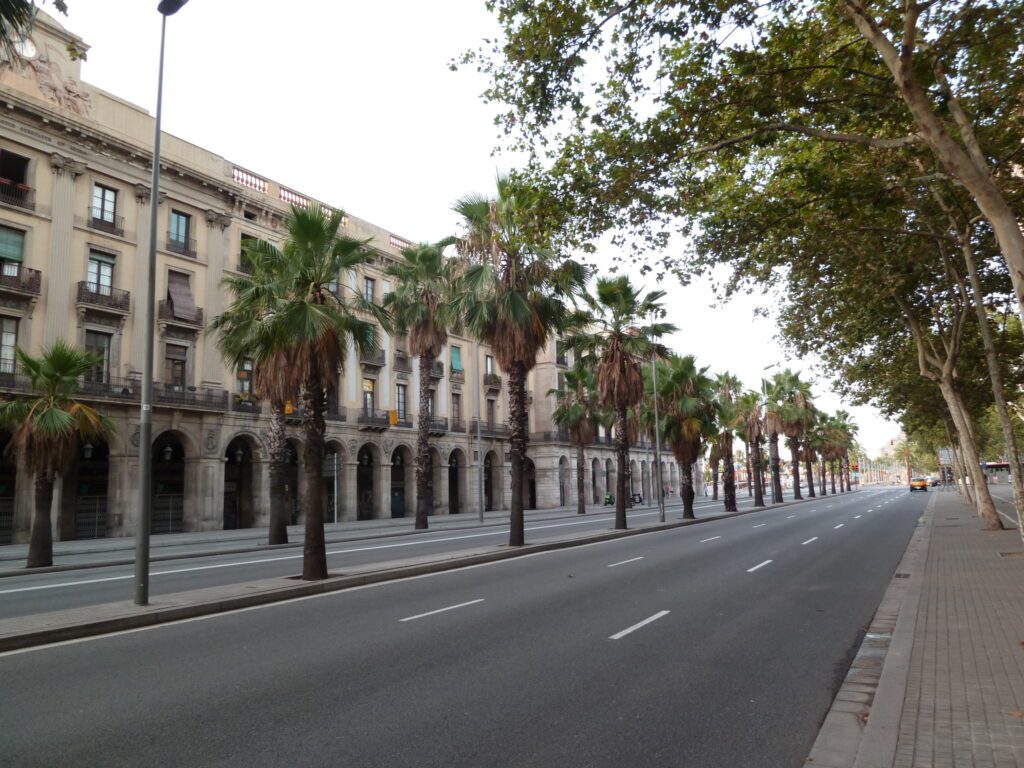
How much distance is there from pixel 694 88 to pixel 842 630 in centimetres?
816

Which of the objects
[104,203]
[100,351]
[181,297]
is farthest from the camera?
[181,297]

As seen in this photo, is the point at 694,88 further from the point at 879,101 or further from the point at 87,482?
the point at 87,482

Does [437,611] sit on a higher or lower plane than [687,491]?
lower

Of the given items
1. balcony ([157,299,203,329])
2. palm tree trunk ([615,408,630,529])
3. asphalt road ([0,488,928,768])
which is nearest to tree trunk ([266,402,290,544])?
balcony ([157,299,203,329])

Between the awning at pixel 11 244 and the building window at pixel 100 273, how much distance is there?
2636 mm

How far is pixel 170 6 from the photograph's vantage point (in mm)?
10469

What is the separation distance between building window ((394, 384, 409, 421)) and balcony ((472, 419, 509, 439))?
731cm

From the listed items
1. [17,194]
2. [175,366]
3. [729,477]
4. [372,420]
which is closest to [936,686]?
[175,366]

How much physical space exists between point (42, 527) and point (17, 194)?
17.8m

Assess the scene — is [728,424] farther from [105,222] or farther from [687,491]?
[105,222]

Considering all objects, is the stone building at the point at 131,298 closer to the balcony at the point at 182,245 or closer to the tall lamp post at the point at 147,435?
the balcony at the point at 182,245

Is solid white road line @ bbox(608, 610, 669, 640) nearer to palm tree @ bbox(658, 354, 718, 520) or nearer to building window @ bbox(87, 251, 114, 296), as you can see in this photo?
palm tree @ bbox(658, 354, 718, 520)

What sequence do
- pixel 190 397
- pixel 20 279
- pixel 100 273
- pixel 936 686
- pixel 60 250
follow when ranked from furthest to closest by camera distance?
pixel 190 397 < pixel 100 273 < pixel 60 250 < pixel 20 279 < pixel 936 686

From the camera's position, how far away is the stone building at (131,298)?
27.3 m
